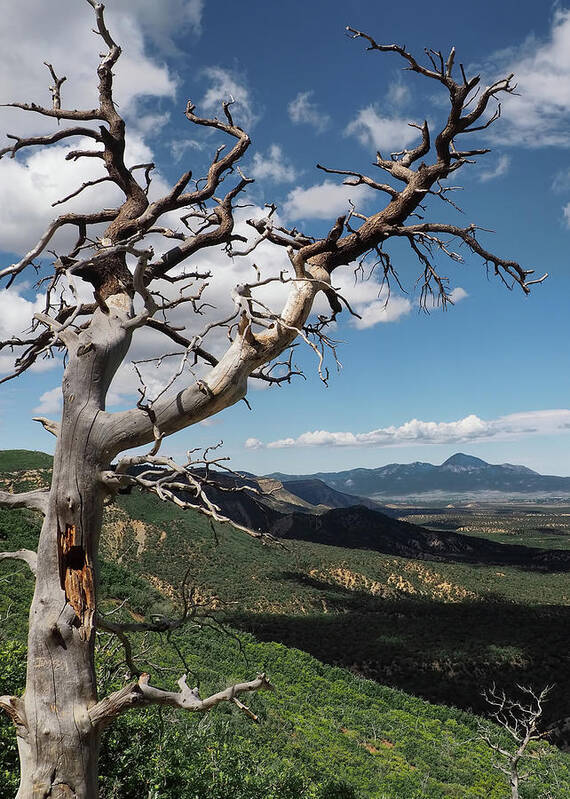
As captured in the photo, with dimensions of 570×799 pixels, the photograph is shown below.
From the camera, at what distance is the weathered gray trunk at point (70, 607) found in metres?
2.69

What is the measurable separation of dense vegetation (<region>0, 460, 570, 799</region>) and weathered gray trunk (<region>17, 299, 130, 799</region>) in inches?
28.4

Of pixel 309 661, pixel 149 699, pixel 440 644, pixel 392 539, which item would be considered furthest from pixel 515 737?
pixel 392 539

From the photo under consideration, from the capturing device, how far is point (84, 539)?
9.86 ft

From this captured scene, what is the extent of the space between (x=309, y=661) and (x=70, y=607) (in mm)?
23747

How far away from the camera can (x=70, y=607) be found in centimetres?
285

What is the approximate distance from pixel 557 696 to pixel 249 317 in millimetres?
34923

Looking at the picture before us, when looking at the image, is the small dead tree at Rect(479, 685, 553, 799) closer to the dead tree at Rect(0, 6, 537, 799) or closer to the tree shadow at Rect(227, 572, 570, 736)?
the tree shadow at Rect(227, 572, 570, 736)

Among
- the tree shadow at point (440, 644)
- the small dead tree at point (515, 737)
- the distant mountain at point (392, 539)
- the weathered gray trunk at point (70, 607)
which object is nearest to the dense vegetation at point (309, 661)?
the tree shadow at point (440, 644)

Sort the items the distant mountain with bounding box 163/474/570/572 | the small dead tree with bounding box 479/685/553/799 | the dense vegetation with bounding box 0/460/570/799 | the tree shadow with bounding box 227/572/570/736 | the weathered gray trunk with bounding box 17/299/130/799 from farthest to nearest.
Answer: the distant mountain with bounding box 163/474/570/572 < the tree shadow with bounding box 227/572/570/736 < the small dead tree with bounding box 479/685/553/799 < the dense vegetation with bounding box 0/460/570/799 < the weathered gray trunk with bounding box 17/299/130/799

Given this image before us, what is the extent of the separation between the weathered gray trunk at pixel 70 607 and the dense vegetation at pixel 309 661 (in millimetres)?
722

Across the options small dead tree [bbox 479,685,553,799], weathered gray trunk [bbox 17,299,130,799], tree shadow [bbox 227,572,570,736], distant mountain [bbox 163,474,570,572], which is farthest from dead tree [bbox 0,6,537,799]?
distant mountain [bbox 163,474,570,572]

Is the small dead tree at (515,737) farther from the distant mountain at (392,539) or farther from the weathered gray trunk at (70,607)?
the distant mountain at (392,539)

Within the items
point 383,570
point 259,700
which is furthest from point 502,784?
point 383,570

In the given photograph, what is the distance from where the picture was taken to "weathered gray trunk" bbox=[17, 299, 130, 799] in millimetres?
2691
